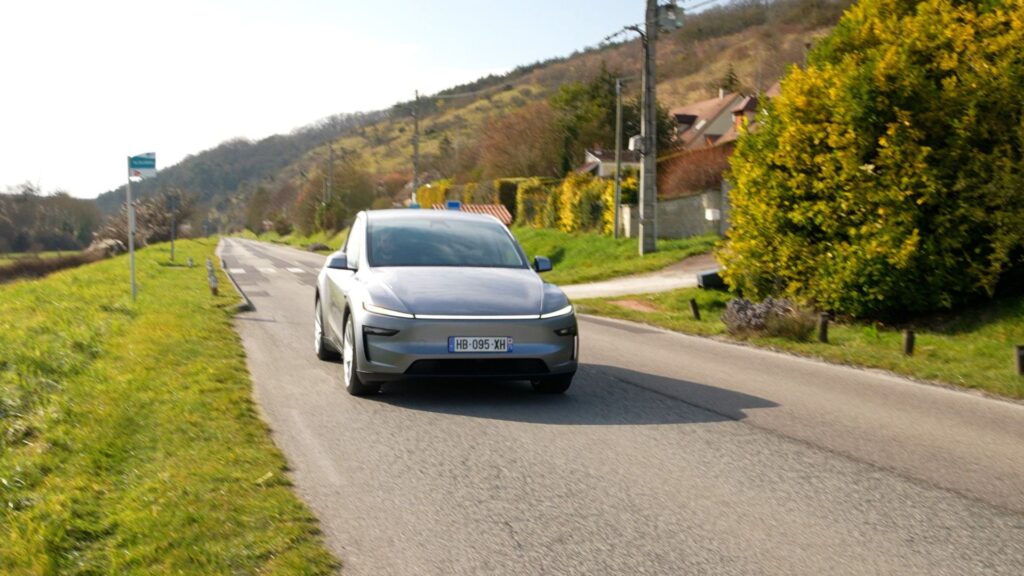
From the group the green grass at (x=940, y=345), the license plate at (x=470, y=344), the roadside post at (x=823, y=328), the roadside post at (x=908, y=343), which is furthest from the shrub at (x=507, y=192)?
the license plate at (x=470, y=344)

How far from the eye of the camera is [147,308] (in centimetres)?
1778

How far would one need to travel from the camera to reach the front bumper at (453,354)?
800 cm

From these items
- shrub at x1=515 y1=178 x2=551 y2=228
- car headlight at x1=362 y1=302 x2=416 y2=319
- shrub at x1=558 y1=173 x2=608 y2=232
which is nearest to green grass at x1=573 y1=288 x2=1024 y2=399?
car headlight at x1=362 y1=302 x2=416 y2=319

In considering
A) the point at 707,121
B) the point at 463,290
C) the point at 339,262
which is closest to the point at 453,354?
the point at 463,290

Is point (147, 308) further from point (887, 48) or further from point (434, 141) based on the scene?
point (434, 141)

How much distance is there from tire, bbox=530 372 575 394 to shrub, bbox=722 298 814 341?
227 inches

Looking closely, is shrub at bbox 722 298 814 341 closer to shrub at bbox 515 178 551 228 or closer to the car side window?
the car side window

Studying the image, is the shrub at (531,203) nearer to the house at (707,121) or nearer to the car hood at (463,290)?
the car hood at (463,290)

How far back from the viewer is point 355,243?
10062 mm

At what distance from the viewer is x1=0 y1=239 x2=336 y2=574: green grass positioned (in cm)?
438

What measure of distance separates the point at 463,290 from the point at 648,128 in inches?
846

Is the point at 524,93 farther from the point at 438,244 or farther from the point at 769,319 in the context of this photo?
the point at 438,244

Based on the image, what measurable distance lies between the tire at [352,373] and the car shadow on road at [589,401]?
160 millimetres

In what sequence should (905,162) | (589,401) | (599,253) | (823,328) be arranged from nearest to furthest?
(589,401)
(823,328)
(905,162)
(599,253)
